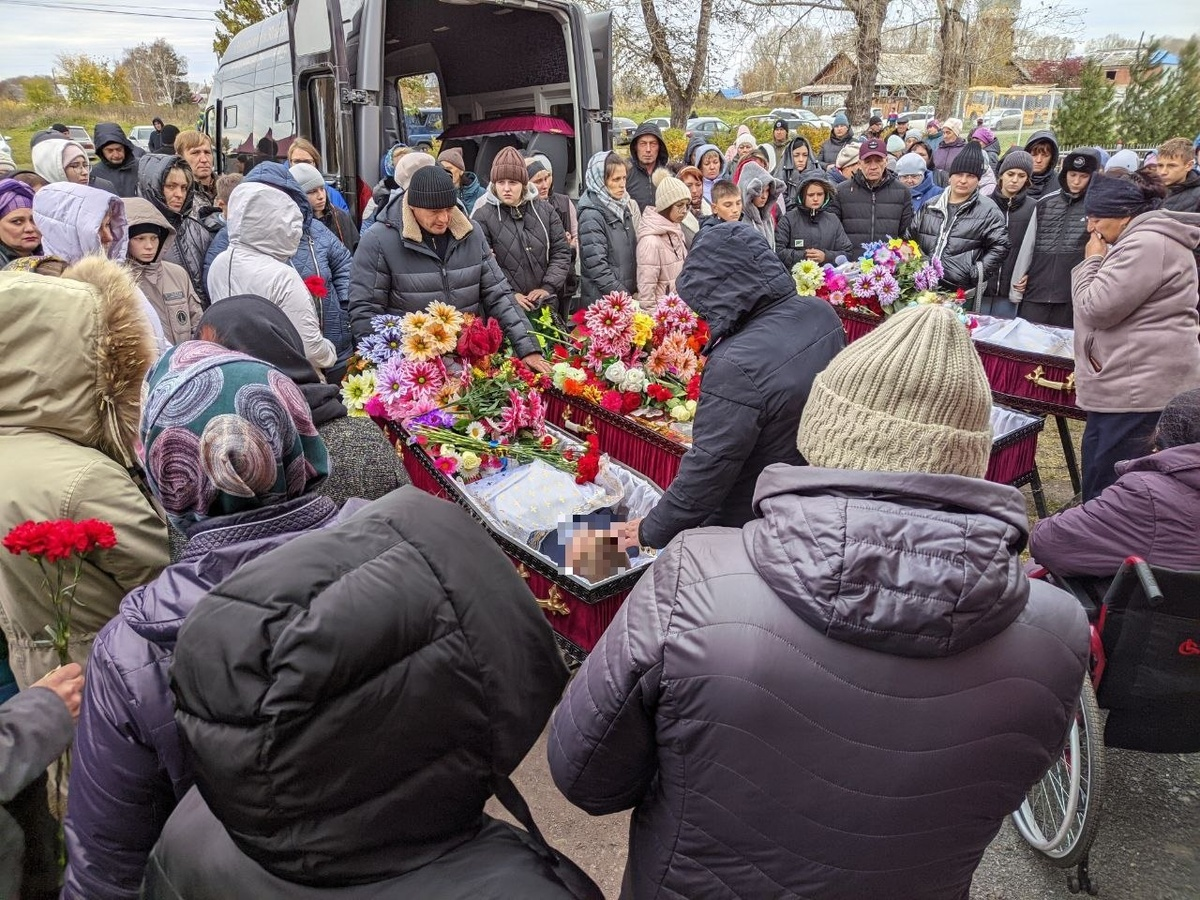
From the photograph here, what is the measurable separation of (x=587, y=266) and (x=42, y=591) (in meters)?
4.40

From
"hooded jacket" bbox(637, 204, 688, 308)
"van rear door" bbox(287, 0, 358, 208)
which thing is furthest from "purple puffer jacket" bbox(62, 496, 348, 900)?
"van rear door" bbox(287, 0, 358, 208)

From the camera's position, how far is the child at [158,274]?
396 centimetres

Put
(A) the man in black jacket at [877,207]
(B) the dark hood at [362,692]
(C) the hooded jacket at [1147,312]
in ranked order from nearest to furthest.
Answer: (B) the dark hood at [362,692] → (C) the hooded jacket at [1147,312] → (A) the man in black jacket at [877,207]

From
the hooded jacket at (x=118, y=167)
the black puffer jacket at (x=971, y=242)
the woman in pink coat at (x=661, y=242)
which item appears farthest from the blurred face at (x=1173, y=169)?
the hooded jacket at (x=118, y=167)

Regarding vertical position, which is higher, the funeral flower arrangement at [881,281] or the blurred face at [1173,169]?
the blurred face at [1173,169]

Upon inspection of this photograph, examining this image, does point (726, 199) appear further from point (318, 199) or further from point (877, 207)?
point (318, 199)

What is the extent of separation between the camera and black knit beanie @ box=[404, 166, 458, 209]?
12.4ft

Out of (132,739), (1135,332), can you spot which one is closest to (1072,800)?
(1135,332)

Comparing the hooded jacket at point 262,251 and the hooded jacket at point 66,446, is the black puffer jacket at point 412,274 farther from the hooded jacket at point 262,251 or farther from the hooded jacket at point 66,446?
the hooded jacket at point 66,446

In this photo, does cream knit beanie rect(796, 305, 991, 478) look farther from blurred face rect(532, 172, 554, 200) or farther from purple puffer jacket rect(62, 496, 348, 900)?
blurred face rect(532, 172, 554, 200)

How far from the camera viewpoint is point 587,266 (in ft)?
18.5

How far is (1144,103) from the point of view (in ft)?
47.0

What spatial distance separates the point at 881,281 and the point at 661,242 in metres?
1.43

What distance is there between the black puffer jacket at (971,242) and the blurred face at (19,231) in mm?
5287
